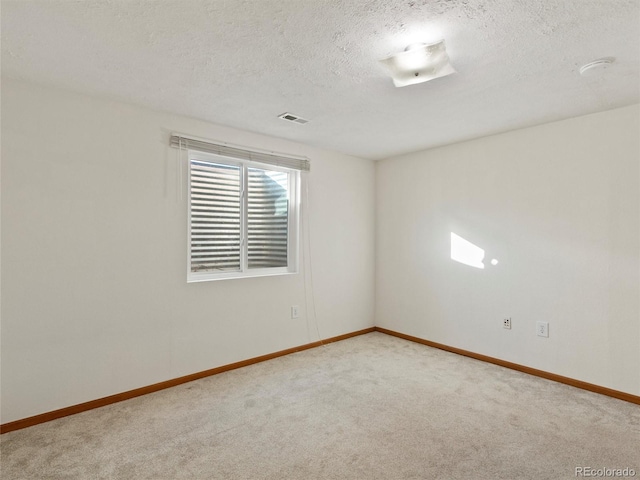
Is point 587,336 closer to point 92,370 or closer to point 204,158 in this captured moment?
point 204,158

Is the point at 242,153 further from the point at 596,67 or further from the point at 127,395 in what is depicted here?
the point at 596,67

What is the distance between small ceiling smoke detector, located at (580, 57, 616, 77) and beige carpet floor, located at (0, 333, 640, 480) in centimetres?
224

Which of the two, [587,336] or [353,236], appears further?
[353,236]

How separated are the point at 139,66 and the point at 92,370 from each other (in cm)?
213

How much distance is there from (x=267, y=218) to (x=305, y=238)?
1.58 ft

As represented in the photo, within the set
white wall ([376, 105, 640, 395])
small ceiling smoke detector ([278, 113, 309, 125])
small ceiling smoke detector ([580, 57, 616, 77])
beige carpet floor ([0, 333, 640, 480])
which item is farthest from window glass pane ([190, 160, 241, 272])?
small ceiling smoke detector ([580, 57, 616, 77])

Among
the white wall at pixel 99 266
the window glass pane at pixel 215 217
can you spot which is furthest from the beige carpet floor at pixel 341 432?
the window glass pane at pixel 215 217

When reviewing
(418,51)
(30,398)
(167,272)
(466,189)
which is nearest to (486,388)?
(466,189)

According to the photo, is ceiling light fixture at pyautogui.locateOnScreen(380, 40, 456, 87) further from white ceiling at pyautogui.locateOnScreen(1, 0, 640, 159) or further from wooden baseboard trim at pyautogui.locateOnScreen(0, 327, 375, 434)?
wooden baseboard trim at pyautogui.locateOnScreen(0, 327, 375, 434)

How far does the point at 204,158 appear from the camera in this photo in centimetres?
328

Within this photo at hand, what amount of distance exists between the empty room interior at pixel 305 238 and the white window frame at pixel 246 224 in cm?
3

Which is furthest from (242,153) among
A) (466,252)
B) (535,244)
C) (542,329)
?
(542,329)

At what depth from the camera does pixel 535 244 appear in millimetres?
3236

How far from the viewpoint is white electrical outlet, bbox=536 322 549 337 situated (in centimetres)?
316
